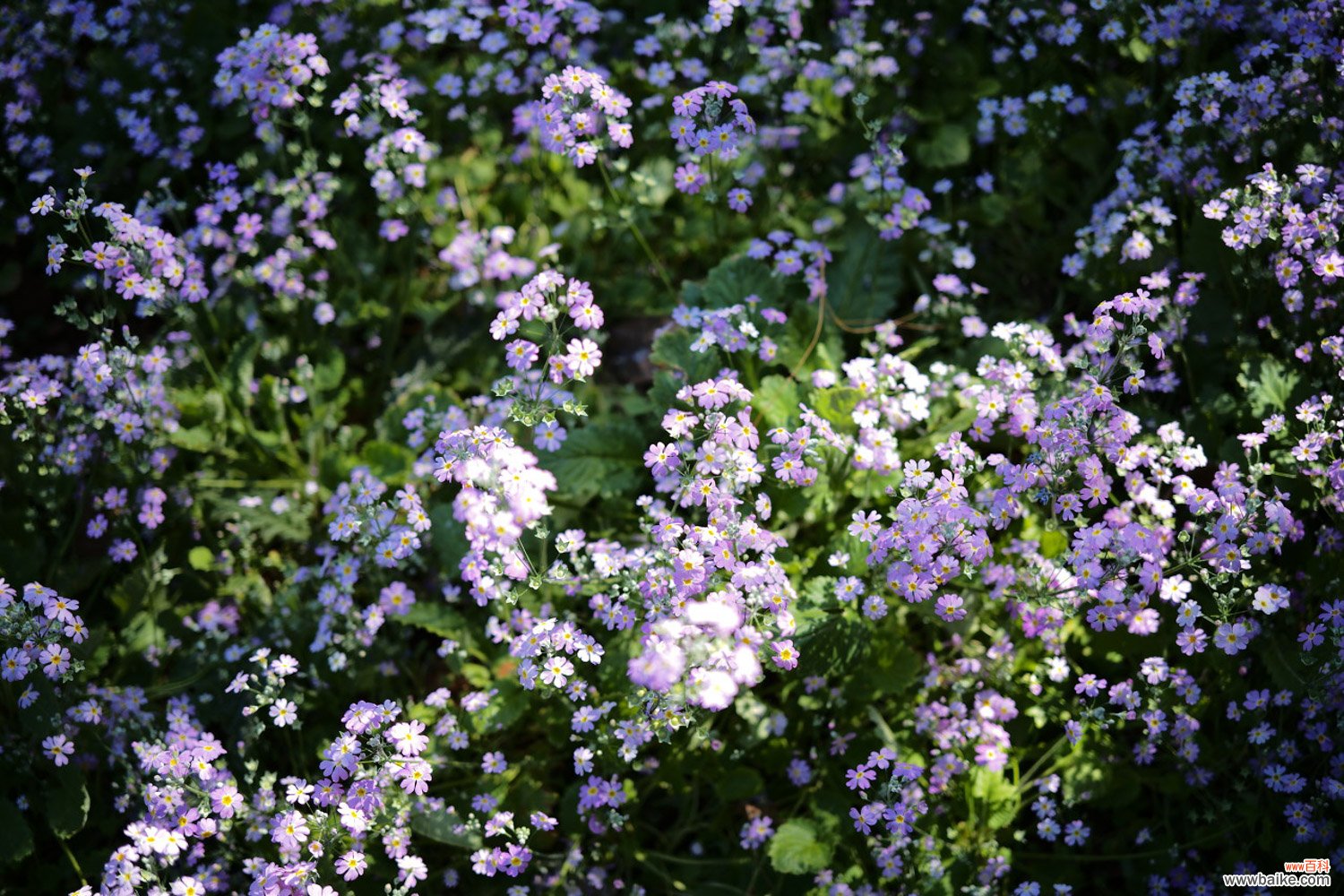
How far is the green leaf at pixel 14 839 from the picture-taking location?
389cm

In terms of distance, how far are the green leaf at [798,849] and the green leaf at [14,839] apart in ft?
8.58

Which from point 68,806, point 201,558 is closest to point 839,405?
point 201,558

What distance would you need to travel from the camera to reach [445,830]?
3.87m

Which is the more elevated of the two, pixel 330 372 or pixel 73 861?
pixel 330 372

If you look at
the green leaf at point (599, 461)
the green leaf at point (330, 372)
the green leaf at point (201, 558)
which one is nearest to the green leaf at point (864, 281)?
the green leaf at point (599, 461)

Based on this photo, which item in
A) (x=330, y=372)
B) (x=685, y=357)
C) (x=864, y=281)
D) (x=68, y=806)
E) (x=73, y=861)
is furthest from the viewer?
(x=330, y=372)

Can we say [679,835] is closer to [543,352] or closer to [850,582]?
[850,582]

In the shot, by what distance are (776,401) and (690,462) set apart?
558 mm

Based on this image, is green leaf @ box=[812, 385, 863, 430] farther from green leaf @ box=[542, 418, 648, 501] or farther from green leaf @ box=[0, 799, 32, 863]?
green leaf @ box=[0, 799, 32, 863]

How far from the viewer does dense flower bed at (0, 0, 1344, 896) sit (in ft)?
12.0

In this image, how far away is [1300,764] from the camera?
395 cm

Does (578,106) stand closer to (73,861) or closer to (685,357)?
(685,357)

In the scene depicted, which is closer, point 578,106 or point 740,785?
point 740,785

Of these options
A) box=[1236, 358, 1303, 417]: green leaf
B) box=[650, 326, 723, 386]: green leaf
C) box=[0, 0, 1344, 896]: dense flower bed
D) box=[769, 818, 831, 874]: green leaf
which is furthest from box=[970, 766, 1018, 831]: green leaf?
box=[650, 326, 723, 386]: green leaf
